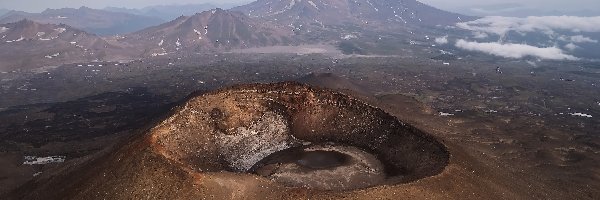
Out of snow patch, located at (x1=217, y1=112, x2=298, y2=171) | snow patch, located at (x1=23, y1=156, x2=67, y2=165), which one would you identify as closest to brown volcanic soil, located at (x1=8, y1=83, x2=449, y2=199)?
snow patch, located at (x1=217, y1=112, x2=298, y2=171)

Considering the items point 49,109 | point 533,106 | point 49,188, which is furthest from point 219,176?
point 533,106

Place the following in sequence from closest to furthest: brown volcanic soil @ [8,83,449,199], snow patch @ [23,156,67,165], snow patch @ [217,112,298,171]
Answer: brown volcanic soil @ [8,83,449,199] → snow patch @ [217,112,298,171] → snow patch @ [23,156,67,165]

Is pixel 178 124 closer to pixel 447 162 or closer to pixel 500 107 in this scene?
pixel 447 162

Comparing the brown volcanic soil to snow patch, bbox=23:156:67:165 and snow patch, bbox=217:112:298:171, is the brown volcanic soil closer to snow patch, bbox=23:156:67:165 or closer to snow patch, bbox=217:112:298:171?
snow patch, bbox=217:112:298:171

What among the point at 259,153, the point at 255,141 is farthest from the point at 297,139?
the point at 259,153

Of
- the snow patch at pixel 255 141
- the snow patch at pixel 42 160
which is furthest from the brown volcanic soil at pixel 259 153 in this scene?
the snow patch at pixel 42 160
